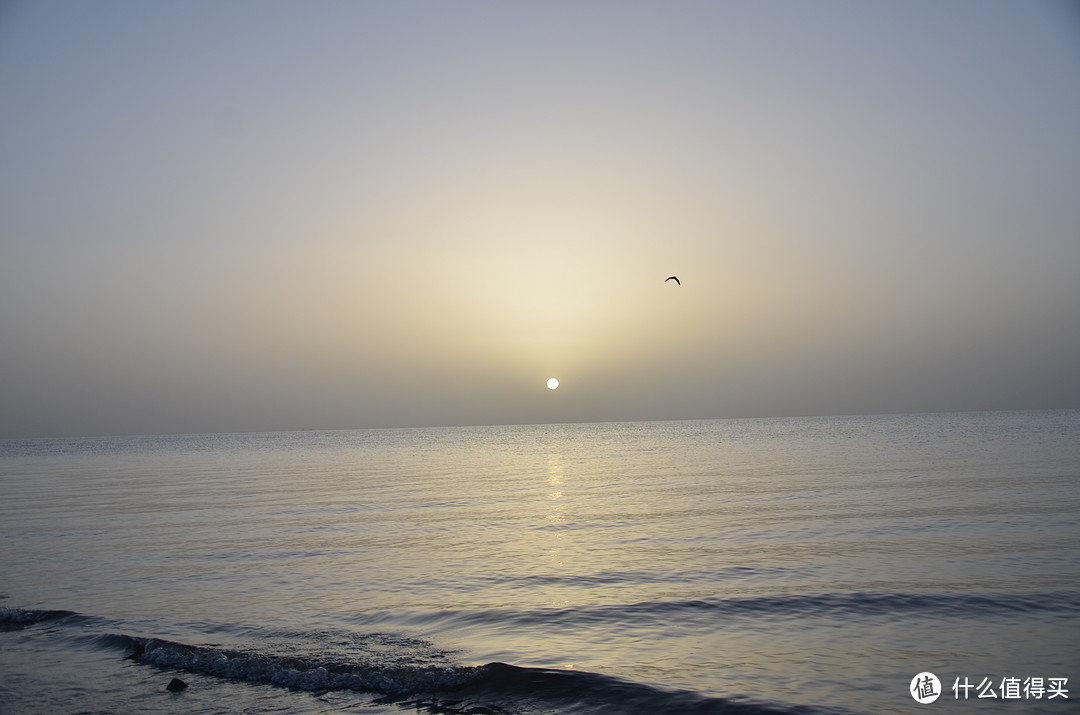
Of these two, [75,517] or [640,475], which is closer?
[75,517]

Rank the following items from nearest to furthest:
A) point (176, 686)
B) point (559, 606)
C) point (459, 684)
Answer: point (176, 686), point (459, 684), point (559, 606)

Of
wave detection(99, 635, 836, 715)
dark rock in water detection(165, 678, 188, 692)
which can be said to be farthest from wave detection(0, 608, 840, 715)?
dark rock in water detection(165, 678, 188, 692)

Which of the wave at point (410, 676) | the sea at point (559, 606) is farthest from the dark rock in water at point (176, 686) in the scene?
the wave at point (410, 676)

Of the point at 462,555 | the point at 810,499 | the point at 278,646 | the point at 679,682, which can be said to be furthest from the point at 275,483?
the point at 679,682

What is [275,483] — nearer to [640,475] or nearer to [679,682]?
[640,475]

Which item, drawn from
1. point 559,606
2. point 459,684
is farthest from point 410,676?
point 559,606

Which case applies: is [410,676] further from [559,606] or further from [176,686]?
[559,606]

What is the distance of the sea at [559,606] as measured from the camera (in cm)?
1294

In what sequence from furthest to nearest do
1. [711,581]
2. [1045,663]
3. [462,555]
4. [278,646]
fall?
[462,555] < [711,581] < [278,646] < [1045,663]

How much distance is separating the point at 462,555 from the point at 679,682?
1336 centimetres

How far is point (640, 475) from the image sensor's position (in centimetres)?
5803

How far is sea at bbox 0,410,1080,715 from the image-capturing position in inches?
509

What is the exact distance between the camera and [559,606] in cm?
1844

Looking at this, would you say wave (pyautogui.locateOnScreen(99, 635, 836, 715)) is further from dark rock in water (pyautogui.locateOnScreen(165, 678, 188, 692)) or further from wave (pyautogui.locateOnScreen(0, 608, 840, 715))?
dark rock in water (pyautogui.locateOnScreen(165, 678, 188, 692))
